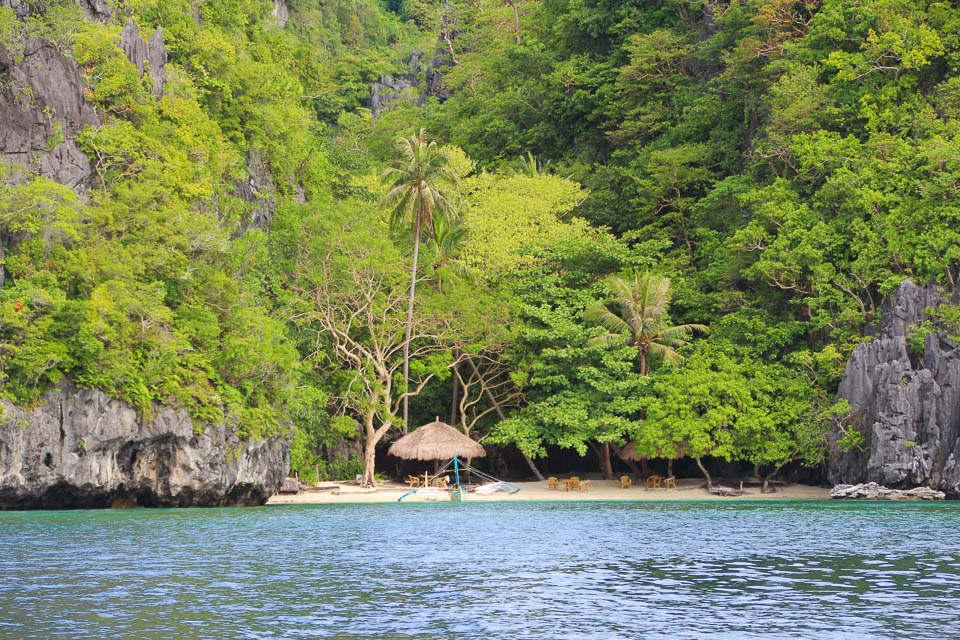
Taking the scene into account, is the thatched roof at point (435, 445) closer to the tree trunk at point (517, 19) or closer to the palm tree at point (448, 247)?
the palm tree at point (448, 247)

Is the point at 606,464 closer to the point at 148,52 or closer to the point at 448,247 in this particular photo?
the point at 448,247

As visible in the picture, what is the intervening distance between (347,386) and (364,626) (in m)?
24.6

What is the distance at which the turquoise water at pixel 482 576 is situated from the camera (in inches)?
448

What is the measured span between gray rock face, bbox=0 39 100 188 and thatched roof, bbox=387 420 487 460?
13.7 m

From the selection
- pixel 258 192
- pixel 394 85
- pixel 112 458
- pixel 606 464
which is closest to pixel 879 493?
pixel 606 464

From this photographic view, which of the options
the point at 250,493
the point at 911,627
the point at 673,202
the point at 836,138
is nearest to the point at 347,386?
the point at 250,493

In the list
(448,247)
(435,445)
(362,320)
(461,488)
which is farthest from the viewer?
(448,247)

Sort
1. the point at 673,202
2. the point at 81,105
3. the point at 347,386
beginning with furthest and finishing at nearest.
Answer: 1. the point at 673,202
2. the point at 347,386
3. the point at 81,105

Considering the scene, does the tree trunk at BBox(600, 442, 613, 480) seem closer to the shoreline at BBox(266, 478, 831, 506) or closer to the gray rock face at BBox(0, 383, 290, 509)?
the shoreline at BBox(266, 478, 831, 506)

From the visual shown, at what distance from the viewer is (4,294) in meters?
24.5

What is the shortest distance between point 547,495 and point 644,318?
7.39 metres

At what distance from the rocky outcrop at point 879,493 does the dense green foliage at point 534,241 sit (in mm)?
1537

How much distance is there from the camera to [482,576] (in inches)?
600

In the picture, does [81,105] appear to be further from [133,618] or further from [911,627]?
[911,627]
